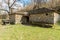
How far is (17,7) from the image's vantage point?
37906 mm

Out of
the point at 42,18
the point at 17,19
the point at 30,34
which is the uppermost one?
the point at 42,18

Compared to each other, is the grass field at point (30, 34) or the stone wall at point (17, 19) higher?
the stone wall at point (17, 19)

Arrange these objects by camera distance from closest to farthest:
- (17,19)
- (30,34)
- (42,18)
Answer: (30,34)
(42,18)
(17,19)

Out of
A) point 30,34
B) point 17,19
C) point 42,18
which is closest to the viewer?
point 30,34

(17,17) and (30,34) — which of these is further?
(17,17)

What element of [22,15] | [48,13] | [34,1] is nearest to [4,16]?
[22,15]

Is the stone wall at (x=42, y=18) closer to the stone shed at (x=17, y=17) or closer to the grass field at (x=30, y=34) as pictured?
the stone shed at (x=17, y=17)

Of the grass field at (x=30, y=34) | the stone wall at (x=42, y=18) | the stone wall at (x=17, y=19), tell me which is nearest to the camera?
the grass field at (x=30, y=34)

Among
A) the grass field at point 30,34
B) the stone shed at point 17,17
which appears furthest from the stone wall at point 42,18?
the grass field at point 30,34

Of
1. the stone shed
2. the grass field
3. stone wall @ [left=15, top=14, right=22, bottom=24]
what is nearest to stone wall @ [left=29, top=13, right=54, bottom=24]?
the stone shed

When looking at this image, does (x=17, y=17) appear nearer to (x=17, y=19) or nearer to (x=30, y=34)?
(x=17, y=19)

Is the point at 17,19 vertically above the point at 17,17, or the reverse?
the point at 17,17

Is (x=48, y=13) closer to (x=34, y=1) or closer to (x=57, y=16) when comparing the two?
(x=57, y=16)

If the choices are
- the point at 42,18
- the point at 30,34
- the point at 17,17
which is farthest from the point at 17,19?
the point at 30,34
